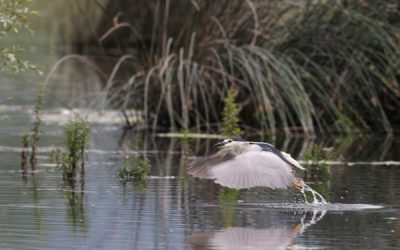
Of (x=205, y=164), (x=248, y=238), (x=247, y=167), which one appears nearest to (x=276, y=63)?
(x=205, y=164)

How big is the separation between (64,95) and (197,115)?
6158 millimetres

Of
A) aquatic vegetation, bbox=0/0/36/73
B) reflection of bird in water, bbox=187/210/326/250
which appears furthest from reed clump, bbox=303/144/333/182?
reflection of bird in water, bbox=187/210/326/250

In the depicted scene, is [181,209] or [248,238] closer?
[248,238]

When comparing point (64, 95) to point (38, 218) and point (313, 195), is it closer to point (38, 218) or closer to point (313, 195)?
point (313, 195)

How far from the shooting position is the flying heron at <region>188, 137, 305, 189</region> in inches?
421

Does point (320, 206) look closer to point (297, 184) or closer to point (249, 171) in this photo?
point (297, 184)

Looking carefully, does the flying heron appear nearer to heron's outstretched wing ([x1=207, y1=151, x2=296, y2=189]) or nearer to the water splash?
heron's outstretched wing ([x1=207, y1=151, x2=296, y2=189])

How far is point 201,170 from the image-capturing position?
1102 cm

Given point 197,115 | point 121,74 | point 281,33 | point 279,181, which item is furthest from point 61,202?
point 121,74

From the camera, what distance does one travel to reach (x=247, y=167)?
1078cm

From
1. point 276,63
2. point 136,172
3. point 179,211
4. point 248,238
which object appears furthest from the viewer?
point 276,63

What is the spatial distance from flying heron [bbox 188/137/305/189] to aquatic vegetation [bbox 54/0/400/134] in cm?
696

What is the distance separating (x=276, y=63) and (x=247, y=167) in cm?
755

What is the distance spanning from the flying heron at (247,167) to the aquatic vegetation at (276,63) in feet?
22.8
